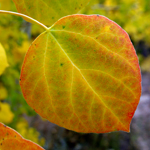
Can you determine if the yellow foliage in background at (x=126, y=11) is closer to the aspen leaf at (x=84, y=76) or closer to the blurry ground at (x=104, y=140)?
the blurry ground at (x=104, y=140)

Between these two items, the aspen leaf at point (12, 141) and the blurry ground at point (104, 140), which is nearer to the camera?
the aspen leaf at point (12, 141)

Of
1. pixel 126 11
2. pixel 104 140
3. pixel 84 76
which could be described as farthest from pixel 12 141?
pixel 104 140

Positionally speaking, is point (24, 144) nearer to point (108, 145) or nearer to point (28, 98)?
point (28, 98)

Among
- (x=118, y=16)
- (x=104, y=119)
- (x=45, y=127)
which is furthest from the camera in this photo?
(x=45, y=127)

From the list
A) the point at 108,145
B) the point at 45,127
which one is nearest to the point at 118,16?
the point at 108,145

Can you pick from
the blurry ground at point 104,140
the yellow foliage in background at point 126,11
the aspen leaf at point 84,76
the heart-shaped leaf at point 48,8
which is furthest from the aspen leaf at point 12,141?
the blurry ground at point 104,140
